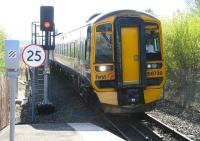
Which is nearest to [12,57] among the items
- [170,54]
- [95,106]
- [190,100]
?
[95,106]

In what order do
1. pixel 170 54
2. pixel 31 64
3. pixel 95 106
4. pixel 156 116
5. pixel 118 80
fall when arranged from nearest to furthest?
pixel 31 64, pixel 118 80, pixel 156 116, pixel 95 106, pixel 170 54

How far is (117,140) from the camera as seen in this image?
478 inches

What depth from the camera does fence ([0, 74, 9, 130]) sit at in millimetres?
14491

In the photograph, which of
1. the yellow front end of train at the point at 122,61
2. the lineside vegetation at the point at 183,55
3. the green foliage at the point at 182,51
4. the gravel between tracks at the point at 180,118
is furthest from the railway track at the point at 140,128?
the green foliage at the point at 182,51

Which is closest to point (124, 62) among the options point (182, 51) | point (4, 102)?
point (4, 102)

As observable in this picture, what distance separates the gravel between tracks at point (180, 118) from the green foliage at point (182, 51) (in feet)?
6.08

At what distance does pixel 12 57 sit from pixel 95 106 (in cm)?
938

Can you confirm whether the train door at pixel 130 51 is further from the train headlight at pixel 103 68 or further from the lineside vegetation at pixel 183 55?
the lineside vegetation at pixel 183 55

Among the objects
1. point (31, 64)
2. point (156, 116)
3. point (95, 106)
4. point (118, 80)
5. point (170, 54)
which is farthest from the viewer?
point (170, 54)

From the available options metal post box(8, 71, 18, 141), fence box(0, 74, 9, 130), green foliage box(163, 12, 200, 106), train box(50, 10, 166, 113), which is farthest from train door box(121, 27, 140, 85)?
metal post box(8, 71, 18, 141)

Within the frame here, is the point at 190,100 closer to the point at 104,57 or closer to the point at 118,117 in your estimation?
the point at 118,117

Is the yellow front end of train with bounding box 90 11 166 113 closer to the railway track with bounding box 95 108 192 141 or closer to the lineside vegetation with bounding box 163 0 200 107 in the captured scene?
the railway track with bounding box 95 108 192 141

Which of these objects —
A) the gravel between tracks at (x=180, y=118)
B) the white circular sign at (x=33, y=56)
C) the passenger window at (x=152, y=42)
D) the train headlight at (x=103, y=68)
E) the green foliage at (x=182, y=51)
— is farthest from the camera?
the green foliage at (x=182, y=51)

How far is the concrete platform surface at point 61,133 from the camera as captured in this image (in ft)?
41.0
